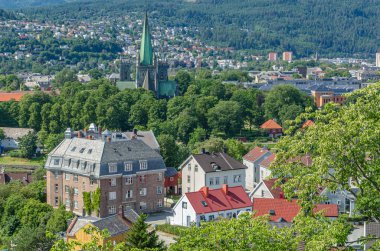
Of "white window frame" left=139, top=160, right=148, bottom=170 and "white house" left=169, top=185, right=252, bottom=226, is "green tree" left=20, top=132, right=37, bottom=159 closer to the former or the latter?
"white window frame" left=139, top=160, right=148, bottom=170

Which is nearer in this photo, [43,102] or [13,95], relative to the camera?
[43,102]

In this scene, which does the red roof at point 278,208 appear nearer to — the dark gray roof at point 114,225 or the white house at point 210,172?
the dark gray roof at point 114,225

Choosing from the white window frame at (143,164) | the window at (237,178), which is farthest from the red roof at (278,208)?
the window at (237,178)

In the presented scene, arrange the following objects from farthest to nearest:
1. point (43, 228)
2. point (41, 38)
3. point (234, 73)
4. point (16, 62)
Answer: point (41, 38), point (16, 62), point (234, 73), point (43, 228)

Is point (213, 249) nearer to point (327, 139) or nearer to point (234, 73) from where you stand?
point (327, 139)

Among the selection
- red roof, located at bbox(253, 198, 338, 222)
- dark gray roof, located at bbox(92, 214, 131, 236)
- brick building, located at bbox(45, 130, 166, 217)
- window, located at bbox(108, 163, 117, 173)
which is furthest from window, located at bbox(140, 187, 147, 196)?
dark gray roof, located at bbox(92, 214, 131, 236)

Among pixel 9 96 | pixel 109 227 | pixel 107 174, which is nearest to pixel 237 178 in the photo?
pixel 107 174

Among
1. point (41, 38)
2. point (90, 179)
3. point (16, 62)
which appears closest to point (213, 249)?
point (90, 179)
